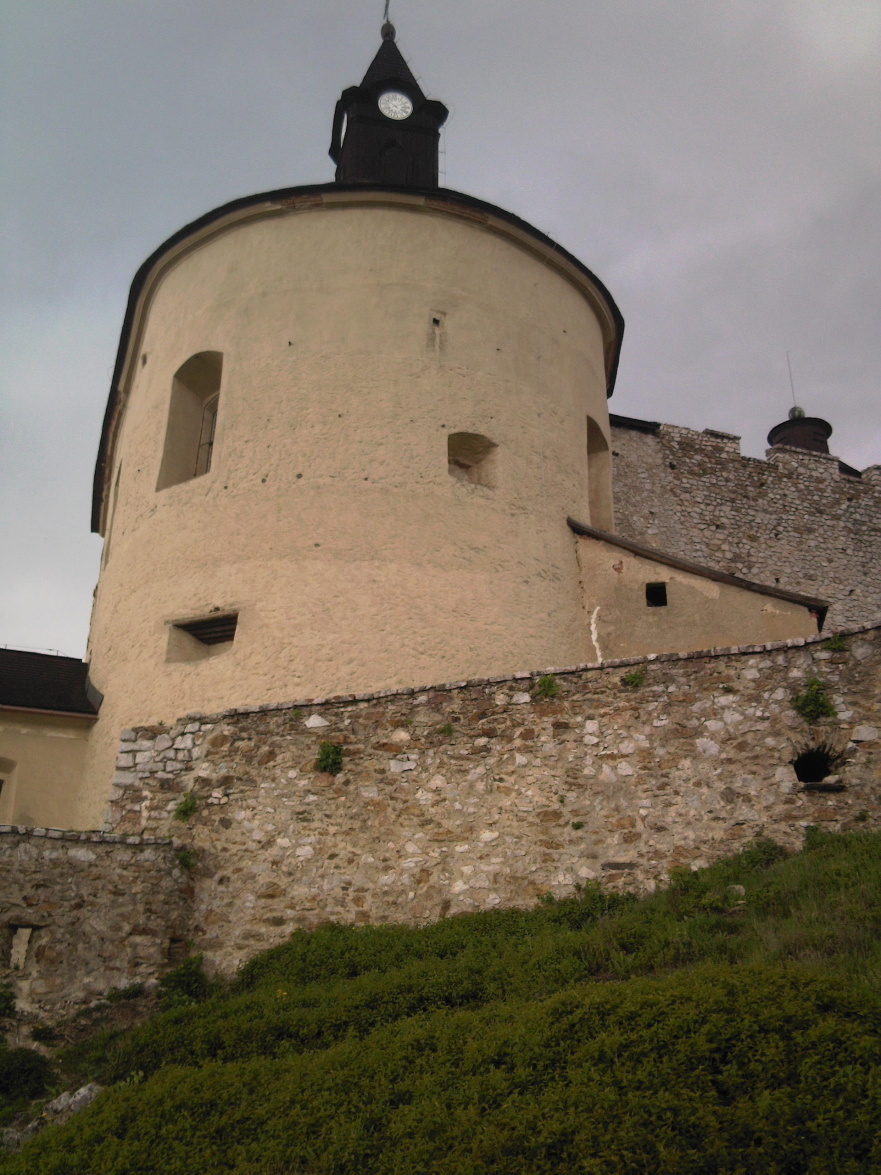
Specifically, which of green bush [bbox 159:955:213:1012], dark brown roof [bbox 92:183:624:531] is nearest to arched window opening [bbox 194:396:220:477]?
dark brown roof [bbox 92:183:624:531]

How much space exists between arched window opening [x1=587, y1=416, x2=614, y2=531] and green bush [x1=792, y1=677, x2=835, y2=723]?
7.41 m

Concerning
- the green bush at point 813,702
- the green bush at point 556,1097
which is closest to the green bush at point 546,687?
the green bush at point 813,702

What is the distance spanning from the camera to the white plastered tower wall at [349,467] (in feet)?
39.5

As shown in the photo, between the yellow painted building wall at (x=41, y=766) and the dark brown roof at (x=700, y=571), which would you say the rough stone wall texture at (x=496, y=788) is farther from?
the dark brown roof at (x=700, y=571)

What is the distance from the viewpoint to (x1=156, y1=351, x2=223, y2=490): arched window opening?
1423cm

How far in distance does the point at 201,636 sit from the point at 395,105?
11033 mm

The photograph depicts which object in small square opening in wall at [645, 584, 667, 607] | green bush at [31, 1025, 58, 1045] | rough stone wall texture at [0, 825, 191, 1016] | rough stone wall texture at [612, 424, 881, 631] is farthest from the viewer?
rough stone wall texture at [612, 424, 881, 631]

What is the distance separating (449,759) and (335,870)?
1390 millimetres

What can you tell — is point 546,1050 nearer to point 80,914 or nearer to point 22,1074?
point 22,1074

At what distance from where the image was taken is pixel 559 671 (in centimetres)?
934

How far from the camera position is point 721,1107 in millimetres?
4750

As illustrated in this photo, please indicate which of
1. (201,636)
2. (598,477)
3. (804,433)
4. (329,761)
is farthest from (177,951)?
(804,433)

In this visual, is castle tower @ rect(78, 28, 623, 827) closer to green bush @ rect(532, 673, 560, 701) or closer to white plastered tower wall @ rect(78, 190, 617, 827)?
white plastered tower wall @ rect(78, 190, 617, 827)

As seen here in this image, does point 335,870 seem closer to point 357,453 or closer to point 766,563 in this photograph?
point 357,453
